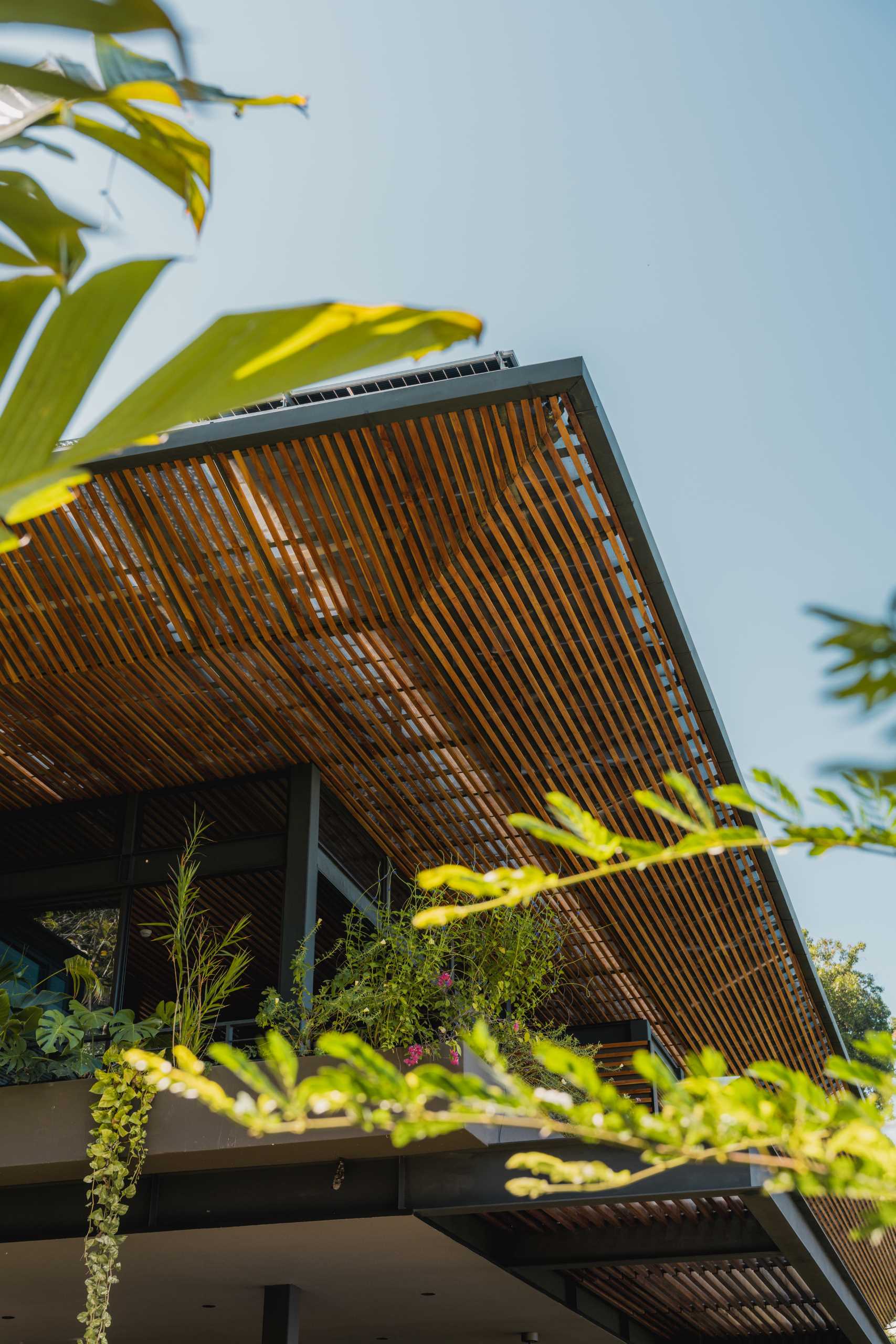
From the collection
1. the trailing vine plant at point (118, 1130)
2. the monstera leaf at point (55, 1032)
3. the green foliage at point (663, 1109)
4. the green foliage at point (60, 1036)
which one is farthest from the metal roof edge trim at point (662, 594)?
the green foliage at point (663, 1109)

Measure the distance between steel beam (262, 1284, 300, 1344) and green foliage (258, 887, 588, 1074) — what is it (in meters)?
2.14

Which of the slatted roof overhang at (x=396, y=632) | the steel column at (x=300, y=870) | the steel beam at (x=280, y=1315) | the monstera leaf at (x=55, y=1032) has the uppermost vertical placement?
the slatted roof overhang at (x=396, y=632)

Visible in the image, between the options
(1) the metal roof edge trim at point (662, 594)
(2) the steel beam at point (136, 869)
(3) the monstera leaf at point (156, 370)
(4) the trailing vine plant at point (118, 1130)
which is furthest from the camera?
(2) the steel beam at point (136, 869)

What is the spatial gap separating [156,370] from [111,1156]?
19.7 feet

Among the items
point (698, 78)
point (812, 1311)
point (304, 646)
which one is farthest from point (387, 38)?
point (812, 1311)

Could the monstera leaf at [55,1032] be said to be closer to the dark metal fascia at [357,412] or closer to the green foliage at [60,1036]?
the green foliage at [60,1036]

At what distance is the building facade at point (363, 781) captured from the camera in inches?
237

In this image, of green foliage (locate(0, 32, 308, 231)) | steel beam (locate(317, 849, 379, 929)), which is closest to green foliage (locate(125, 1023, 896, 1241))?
green foliage (locate(0, 32, 308, 231))

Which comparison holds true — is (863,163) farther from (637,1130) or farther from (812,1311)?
(812,1311)

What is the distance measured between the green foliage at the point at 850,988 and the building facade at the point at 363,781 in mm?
15333

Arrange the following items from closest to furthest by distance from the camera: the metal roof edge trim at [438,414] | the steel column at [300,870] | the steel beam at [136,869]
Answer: the metal roof edge trim at [438,414], the steel column at [300,870], the steel beam at [136,869]

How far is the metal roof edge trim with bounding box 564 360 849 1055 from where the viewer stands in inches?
221

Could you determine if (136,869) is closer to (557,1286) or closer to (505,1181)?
(505,1181)

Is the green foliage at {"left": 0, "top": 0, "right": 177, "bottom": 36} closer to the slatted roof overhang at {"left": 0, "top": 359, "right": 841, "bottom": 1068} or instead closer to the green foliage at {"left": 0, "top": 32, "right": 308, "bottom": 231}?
the green foliage at {"left": 0, "top": 32, "right": 308, "bottom": 231}
